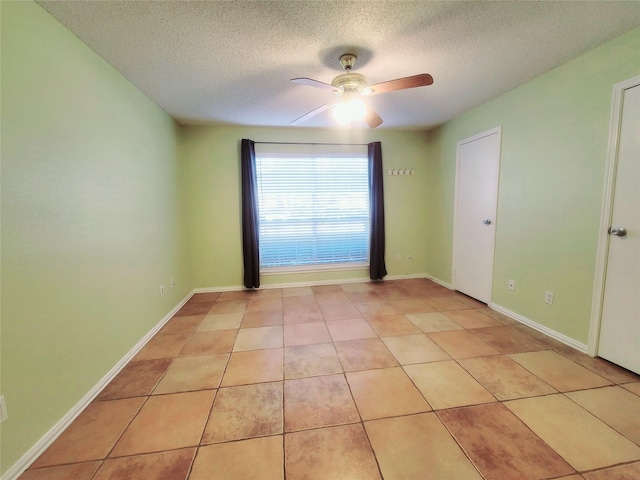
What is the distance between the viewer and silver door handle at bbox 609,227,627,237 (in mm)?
1797

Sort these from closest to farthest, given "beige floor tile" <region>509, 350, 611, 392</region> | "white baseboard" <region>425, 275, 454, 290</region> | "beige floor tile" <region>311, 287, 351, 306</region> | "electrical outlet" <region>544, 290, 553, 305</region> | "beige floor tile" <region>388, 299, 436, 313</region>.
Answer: "beige floor tile" <region>509, 350, 611, 392</region>
"electrical outlet" <region>544, 290, 553, 305</region>
"beige floor tile" <region>388, 299, 436, 313</region>
"beige floor tile" <region>311, 287, 351, 306</region>
"white baseboard" <region>425, 275, 454, 290</region>

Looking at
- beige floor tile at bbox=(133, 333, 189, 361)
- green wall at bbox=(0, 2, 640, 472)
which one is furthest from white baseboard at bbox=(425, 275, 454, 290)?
beige floor tile at bbox=(133, 333, 189, 361)

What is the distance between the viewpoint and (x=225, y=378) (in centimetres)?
184

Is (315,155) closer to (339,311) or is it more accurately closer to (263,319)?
(339,311)

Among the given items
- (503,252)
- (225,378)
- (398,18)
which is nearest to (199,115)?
(398,18)

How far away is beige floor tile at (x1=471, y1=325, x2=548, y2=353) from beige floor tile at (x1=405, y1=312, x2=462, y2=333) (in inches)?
8.4

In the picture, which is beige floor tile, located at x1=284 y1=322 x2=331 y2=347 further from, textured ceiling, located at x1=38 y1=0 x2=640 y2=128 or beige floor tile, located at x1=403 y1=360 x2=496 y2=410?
textured ceiling, located at x1=38 y1=0 x2=640 y2=128

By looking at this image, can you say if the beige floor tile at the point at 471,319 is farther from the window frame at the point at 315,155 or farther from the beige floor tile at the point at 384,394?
the window frame at the point at 315,155

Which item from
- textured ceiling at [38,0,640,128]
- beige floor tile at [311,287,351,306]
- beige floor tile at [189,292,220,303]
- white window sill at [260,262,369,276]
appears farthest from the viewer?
white window sill at [260,262,369,276]

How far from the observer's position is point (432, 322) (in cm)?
265

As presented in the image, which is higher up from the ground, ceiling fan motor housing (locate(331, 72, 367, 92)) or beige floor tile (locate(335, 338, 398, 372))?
ceiling fan motor housing (locate(331, 72, 367, 92))

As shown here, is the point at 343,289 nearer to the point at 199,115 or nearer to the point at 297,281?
the point at 297,281

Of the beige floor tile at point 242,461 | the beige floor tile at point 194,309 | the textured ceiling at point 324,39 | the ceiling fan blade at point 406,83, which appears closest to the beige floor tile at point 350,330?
the beige floor tile at point 242,461

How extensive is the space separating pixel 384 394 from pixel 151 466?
4.17 feet
